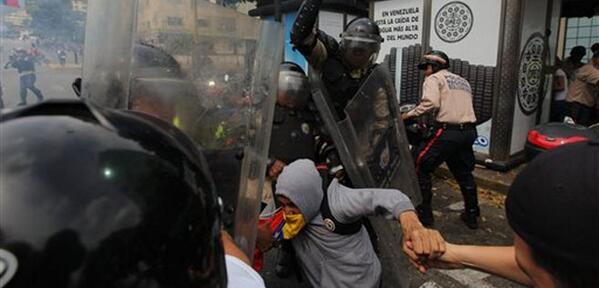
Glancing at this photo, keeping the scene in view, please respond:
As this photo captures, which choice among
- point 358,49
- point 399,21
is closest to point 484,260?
point 358,49

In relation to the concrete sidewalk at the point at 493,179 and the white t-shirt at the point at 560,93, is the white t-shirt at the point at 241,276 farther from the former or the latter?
the white t-shirt at the point at 560,93

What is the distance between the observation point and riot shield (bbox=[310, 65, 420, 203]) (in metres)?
2.70

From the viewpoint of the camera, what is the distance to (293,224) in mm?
2109

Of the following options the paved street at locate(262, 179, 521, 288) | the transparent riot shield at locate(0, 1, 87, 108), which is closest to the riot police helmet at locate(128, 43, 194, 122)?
the transparent riot shield at locate(0, 1, 87, 108)

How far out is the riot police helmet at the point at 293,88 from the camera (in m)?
3.21

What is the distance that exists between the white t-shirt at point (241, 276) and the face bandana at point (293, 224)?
90 centimetres

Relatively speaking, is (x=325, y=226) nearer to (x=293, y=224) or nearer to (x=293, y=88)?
(x=293, y=224)

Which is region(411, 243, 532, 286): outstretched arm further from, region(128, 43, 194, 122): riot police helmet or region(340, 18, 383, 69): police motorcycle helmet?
region(340, 18, 383, 69): police motorcycle helmet

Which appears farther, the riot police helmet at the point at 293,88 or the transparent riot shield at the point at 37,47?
the riot police helmet at the point at 293,88

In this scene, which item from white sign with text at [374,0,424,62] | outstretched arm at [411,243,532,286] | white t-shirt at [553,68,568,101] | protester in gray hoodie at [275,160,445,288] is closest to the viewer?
outstretched arm at [411,243,532,286]

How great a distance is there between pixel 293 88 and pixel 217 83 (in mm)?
1597

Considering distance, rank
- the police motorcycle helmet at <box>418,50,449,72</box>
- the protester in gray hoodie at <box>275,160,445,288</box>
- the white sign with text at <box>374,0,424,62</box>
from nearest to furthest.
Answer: the protester in gray hoodie at <box>275,160,445,288</box> < the police motorcycle helmet at <box>418,50,449,72</box> < the white sign with text at <box>374,0,424,62</box>

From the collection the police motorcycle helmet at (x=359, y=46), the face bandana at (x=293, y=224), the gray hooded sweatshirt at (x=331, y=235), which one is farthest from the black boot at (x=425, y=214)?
the face bandana at (x=293, y=224)

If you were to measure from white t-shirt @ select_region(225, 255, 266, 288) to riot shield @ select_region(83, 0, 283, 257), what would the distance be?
344mm
